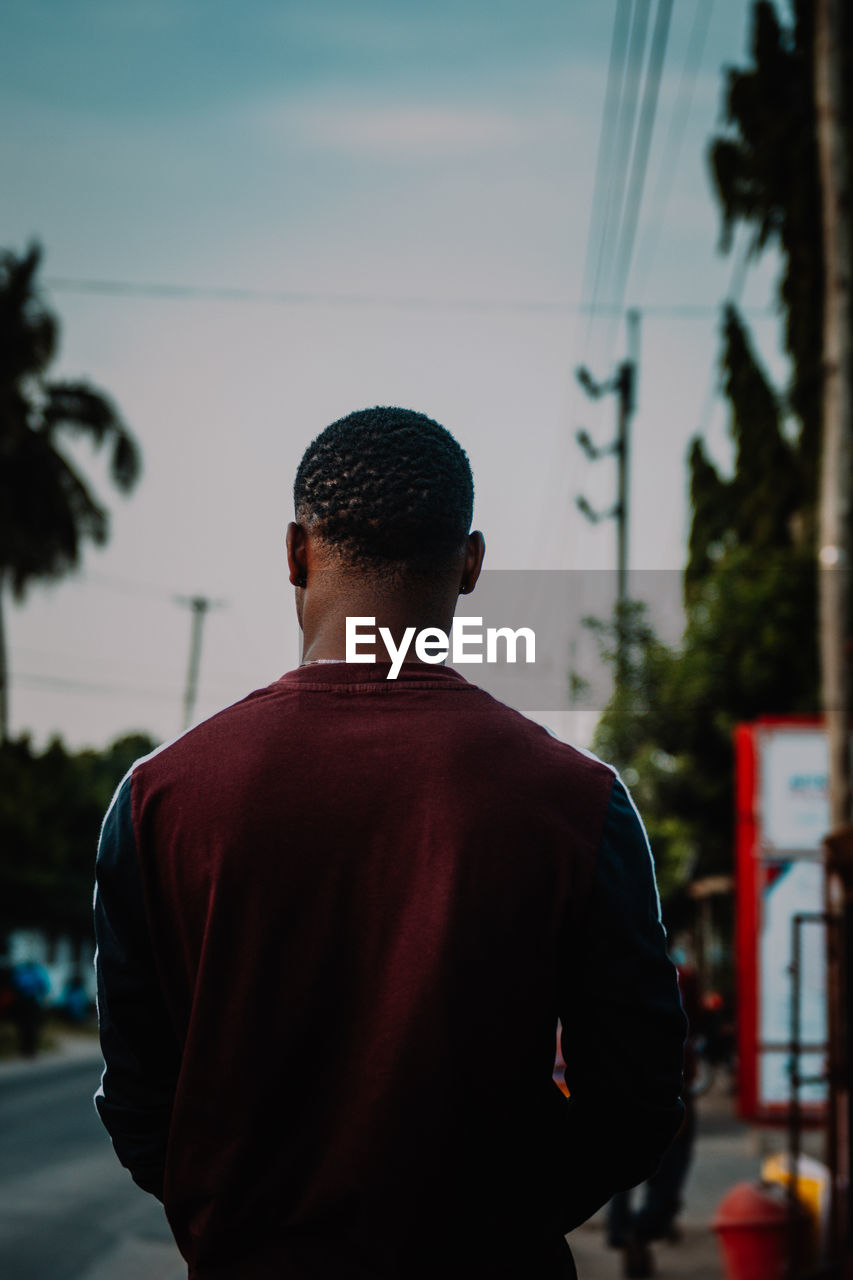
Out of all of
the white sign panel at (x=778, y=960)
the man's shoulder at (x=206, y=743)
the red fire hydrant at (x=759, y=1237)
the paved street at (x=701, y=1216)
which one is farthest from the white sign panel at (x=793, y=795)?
the man's shoulder at (x=206, y=743)

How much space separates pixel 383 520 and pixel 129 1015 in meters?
0.69

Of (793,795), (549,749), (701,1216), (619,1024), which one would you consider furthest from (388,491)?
(701,1216)

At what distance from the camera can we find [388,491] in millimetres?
1771

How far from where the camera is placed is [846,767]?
1024 cm

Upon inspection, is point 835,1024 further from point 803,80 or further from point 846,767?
point 803,80

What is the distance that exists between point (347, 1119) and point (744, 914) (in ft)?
32.2

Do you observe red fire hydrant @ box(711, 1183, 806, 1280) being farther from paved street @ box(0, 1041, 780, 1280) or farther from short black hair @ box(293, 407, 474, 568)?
short black hair @ box(293, 407, 474, 568)

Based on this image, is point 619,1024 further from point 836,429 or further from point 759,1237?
point 836,429

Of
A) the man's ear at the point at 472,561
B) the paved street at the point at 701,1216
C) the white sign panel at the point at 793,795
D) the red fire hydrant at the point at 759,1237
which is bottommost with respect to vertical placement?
the paved street at the point at 701,1216

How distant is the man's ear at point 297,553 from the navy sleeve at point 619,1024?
512 mm

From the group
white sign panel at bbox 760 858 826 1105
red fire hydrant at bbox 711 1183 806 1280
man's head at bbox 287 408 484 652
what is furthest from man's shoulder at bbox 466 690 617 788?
white sign panel at bbox 760 858 826 1105

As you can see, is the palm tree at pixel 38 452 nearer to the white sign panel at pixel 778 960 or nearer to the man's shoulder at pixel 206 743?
the white sign panel at pixel 778 960

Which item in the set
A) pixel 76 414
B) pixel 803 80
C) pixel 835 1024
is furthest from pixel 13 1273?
pixel 76 414

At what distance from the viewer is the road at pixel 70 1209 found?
26.3 feet
